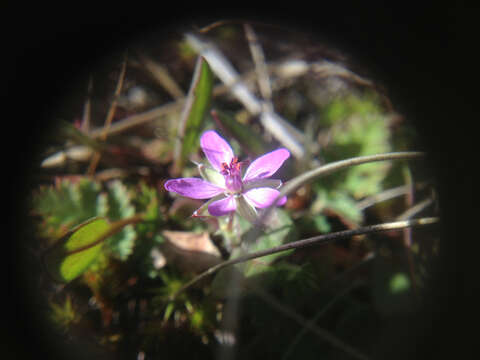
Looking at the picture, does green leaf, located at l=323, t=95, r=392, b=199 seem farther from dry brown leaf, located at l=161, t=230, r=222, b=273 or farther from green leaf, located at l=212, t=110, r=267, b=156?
dry brown leaf, located at l=161, t=230, r=222, b=273

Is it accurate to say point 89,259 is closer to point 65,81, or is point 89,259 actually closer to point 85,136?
point 85,136

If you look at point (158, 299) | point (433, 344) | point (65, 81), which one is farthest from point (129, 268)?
point (433, 344)

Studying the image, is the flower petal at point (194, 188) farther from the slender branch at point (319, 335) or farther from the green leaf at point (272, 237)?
the slender branch at point (319, 335)

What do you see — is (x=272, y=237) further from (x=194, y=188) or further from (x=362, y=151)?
(x=362, y=151)

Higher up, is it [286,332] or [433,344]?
A: [286,332]

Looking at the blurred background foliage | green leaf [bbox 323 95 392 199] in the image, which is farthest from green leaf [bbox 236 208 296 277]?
green leaf [bbox 323 95 392 199]

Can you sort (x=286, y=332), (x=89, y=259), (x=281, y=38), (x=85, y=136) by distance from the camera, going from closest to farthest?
(x=89, y=259), (x=286, y=332), (x=85, y=136), (x=281, y=38)

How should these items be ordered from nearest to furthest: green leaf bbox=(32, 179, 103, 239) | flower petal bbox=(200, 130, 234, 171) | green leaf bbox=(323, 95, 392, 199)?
flower petal bbox=(200, 130, 234, 171), green leaf bbox=(32, 179, 103, 239), green leaf bbox=(323, 95, 392, 199)
